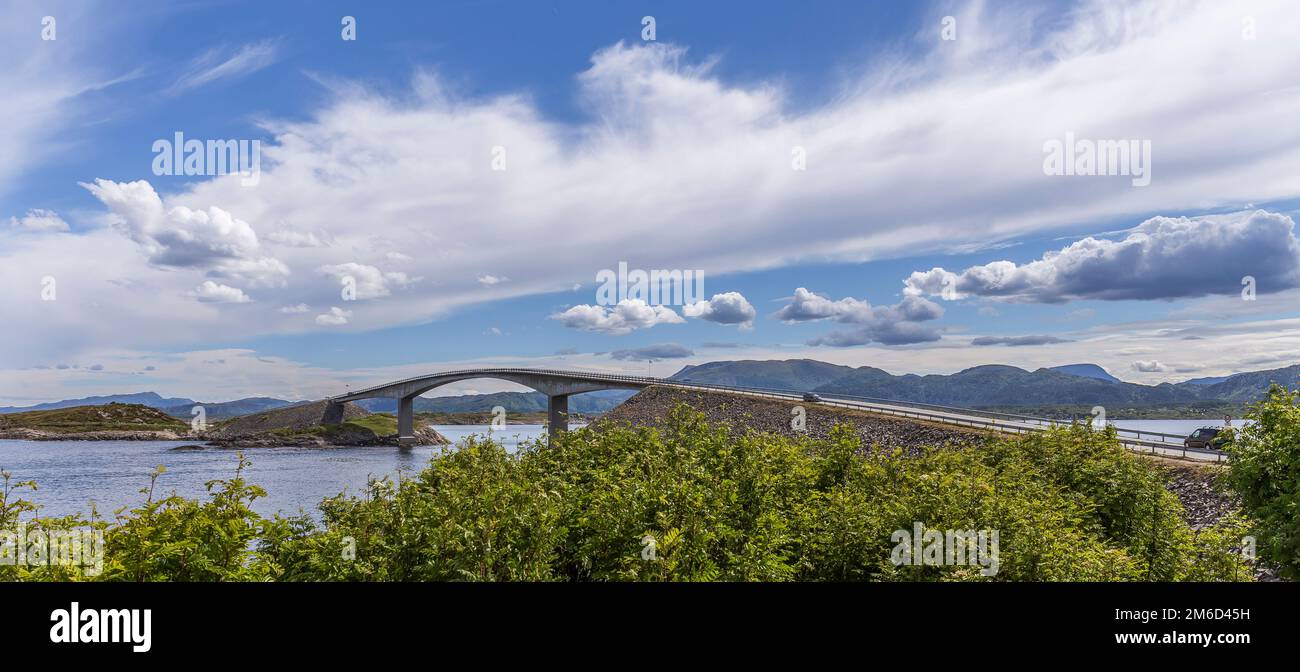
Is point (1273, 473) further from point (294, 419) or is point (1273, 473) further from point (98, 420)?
point (98, 420)

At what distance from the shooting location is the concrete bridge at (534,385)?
387 ft

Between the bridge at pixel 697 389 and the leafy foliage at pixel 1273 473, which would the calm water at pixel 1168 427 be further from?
the leafy foliage at pixel 1273 473

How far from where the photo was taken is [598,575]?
12.5 m

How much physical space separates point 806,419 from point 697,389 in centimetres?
2730

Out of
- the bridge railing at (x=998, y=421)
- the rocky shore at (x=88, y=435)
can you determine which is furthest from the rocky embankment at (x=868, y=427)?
the rocky shore at (x=88, y=435)

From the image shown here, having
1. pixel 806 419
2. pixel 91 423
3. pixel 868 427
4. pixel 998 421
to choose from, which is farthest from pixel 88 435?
pixel 998 421

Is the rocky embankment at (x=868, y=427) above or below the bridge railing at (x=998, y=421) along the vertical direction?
below

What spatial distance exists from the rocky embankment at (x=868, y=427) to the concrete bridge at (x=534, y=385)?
5346mm

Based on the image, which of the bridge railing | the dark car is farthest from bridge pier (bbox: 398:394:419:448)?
the dark car

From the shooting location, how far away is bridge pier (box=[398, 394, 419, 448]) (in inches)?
6043
